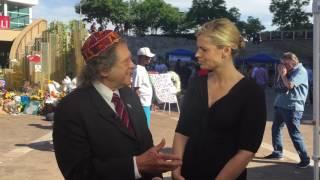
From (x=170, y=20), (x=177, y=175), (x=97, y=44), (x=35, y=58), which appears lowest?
(x=177, y=175)

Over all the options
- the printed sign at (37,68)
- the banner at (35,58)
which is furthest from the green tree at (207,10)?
the printed sign at (37,68)

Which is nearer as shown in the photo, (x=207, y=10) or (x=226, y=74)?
(x=226, y=74)

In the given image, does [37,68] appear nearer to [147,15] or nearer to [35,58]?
[35,58]

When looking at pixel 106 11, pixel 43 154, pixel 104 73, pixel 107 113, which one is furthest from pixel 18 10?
pixel 107 113

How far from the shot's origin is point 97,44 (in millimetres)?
2572

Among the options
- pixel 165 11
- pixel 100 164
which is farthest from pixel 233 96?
pixel 165 11

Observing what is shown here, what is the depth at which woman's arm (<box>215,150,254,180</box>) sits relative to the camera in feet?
9.37

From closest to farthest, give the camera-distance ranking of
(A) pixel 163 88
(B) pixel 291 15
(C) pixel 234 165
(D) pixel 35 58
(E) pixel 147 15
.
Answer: (C) pixel 234 165 → (A) pixel 163 88 → (D) pixel 35 58 → (B) pixel 291 15 → (E) pixel 147 15

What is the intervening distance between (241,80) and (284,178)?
4.60m

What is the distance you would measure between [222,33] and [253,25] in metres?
94.4

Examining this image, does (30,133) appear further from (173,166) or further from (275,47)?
(275,47)

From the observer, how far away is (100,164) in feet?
7.99

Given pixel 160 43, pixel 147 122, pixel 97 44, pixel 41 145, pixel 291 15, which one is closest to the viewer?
pixel 97 44

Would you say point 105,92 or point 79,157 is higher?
point 105,92
